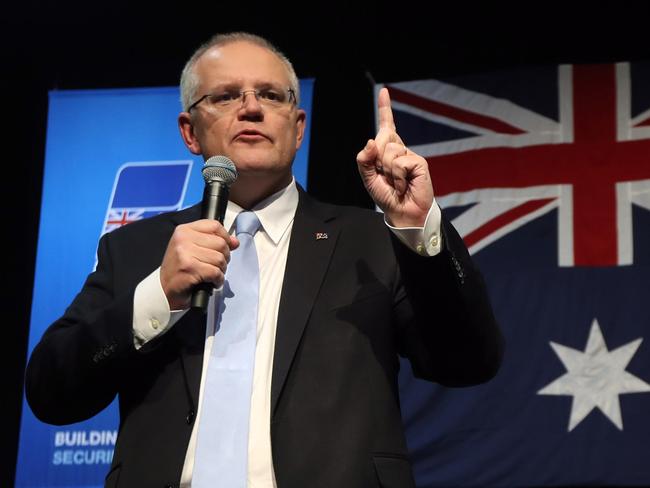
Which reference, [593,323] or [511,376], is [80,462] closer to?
[511,376]

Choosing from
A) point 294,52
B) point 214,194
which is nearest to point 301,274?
point 214,194

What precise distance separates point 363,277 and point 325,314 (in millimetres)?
→ 115

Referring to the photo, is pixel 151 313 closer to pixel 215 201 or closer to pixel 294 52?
pixel 215 201

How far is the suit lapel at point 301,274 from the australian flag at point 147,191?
183cm

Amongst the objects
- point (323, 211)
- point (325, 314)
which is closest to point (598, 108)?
point (323, 211)

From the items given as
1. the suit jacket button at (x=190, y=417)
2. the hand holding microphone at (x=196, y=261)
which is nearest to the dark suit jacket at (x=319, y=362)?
the suit jacket button at (x=190, y=417)

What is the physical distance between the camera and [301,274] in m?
1.79

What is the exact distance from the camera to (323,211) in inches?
77.7

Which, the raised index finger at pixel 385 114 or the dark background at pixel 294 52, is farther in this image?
the dark background at pixel 294 52

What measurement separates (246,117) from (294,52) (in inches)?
89.3

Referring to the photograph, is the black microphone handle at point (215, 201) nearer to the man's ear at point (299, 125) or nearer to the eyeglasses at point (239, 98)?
the eyeglasses at point (239, 98)

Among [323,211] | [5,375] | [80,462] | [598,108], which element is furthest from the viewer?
[5,375]

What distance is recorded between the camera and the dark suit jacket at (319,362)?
1.61 meters

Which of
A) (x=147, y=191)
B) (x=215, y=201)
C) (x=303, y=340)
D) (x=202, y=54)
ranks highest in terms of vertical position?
(x=147, y=191)
